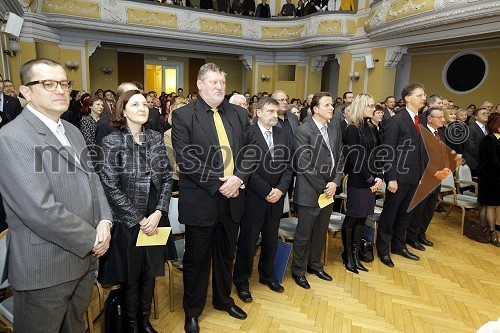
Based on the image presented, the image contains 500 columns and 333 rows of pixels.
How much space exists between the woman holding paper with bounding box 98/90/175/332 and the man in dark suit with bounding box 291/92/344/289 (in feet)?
3.92

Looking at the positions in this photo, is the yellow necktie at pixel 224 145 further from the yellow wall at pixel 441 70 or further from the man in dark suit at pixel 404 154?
the yellow wall at pixel 441 70

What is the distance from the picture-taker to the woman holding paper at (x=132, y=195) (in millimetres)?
1881

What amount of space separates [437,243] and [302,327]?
7.78ft

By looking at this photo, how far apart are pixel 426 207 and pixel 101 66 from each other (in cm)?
1202

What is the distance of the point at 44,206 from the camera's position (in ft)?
4.49

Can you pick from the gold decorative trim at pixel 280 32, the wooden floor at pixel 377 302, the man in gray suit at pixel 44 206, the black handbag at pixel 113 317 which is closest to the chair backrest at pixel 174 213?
the wooden floor at pixel 377 302

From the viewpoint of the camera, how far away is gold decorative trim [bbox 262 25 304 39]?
1161cm

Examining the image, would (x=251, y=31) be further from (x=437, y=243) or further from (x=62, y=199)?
(x=62, y=199)

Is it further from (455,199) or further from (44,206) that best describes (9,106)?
(455,199)

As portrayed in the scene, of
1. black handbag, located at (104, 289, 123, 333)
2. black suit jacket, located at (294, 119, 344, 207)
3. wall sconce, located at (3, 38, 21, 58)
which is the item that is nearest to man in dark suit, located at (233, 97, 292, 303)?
black suit jacket, located at (294, 119, 344, 207)

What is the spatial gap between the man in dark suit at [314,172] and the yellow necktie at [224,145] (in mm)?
772

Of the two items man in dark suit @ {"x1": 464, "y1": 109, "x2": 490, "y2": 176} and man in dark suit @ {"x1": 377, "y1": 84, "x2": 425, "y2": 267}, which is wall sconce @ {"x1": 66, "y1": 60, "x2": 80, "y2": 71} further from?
man in dark suit @ {"x1": 464, "y1": 109, "x2": 490, "y2": 176}

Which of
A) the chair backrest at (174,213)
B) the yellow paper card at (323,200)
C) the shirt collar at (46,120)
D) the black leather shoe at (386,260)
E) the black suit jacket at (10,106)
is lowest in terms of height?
the black leather shoe at (386,260)

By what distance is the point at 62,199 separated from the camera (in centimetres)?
149
